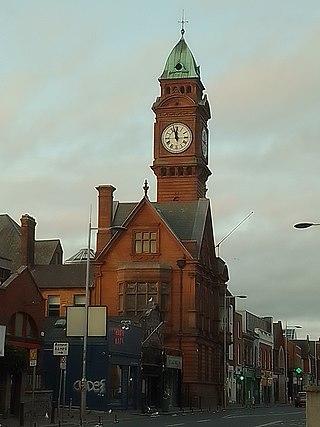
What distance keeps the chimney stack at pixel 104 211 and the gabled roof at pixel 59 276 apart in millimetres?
3284

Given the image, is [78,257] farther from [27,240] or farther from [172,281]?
[172,281]

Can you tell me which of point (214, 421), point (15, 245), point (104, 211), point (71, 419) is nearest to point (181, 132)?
point (104, 211)

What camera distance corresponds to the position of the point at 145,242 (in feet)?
262

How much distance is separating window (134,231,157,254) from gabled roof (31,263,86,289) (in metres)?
6.25

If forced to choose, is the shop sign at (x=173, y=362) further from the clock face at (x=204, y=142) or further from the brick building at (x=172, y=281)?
the clock face at (x=204, y=142)

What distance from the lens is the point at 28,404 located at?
46.0 metres

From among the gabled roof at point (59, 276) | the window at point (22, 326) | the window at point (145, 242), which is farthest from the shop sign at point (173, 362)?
the window at point (22, 326)

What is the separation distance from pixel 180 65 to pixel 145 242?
125 ft

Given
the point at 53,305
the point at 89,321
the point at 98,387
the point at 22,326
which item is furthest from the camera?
the point at 53,305

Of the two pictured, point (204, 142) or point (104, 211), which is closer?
point (104, 211)

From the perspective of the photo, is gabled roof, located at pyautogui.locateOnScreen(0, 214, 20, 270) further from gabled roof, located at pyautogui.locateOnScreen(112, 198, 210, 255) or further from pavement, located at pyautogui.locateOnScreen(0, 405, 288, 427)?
pavement, located at pyautogui.locateOnScreen(0, 405, 288, 427)

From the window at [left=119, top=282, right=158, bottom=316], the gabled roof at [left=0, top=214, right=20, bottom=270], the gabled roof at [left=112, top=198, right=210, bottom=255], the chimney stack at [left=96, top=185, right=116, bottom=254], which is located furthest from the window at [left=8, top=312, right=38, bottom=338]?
the gabled roof at [left=0, top=214, right=20, bottom=270]

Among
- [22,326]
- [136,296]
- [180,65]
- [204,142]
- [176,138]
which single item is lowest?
[22,326]

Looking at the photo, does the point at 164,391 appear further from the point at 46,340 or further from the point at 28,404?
the point at 28,404
